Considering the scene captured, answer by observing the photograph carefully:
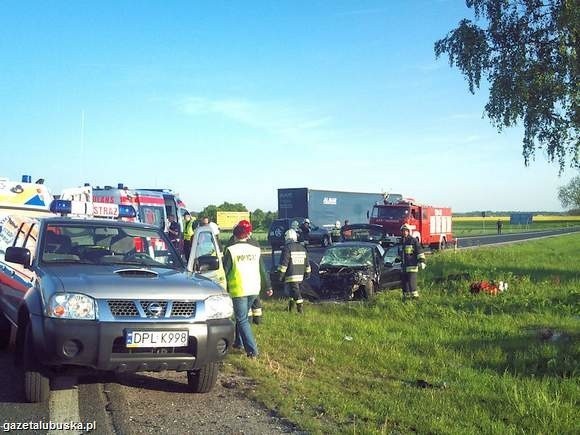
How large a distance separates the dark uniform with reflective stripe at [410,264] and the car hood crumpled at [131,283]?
26.5ft

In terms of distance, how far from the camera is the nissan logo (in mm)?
5344

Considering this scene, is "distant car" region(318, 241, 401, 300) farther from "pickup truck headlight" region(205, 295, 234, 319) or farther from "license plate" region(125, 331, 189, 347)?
"license plate" region(125, 331, 189, 347)

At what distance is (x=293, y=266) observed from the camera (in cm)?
1141

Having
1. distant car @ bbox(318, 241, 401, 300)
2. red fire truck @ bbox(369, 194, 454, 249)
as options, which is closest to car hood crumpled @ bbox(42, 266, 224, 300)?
distant car @ bbox(318, 241, 401, 300)

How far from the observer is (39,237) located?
256 inches

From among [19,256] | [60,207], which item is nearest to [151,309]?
[19,256]

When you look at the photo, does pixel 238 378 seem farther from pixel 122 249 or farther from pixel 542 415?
pixel 542 415

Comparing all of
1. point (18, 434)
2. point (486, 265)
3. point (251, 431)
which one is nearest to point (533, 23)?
point (486, 265)

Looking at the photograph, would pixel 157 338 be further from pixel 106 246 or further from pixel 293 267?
pixel 293 267

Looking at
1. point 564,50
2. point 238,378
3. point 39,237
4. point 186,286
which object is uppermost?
point 564,50

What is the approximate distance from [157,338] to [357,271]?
8.83 meters

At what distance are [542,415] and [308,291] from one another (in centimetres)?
837

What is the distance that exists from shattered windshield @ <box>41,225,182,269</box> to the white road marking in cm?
125

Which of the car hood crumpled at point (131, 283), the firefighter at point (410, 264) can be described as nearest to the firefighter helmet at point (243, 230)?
the car hood crumpled at point (131, 283)
